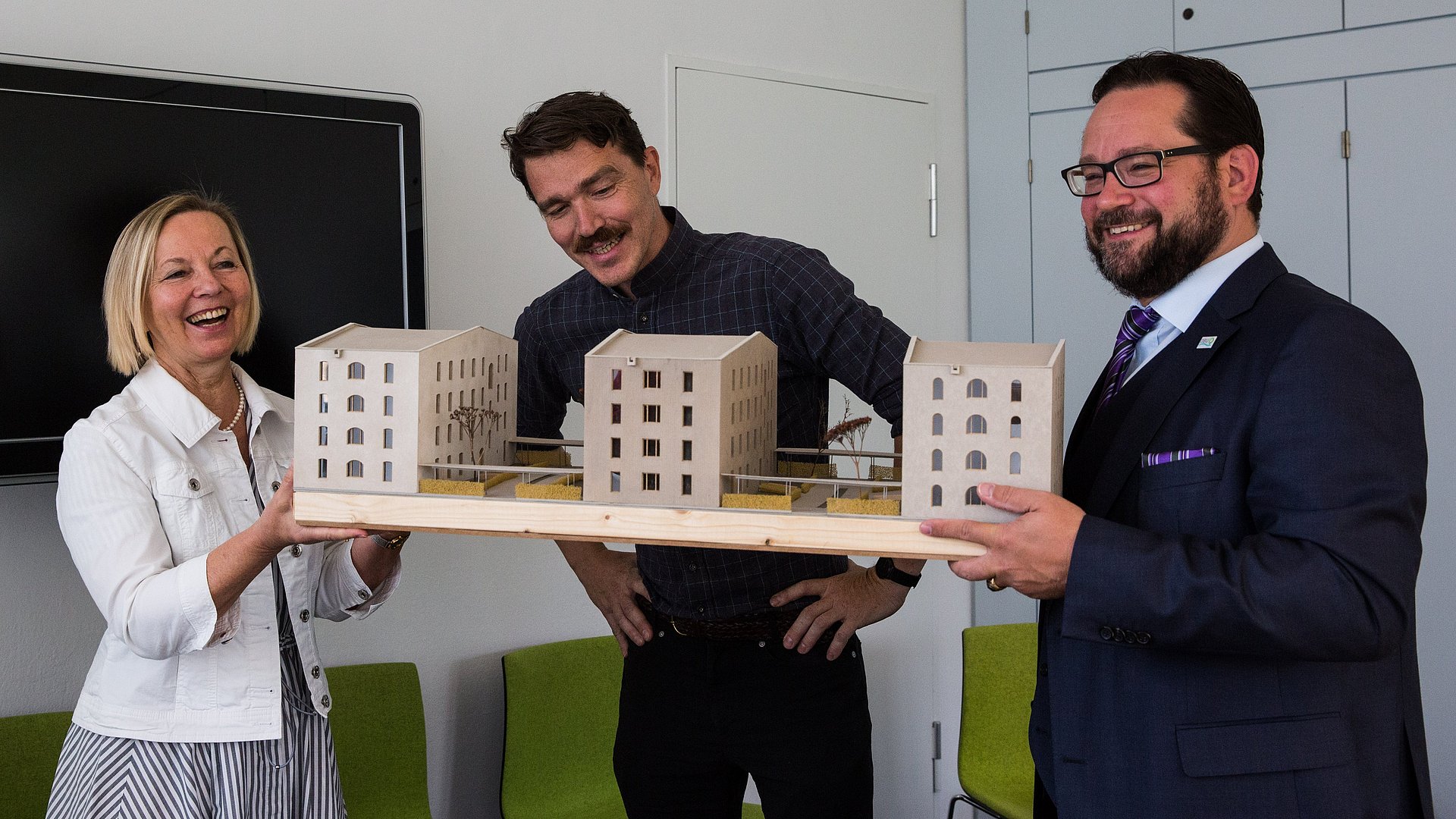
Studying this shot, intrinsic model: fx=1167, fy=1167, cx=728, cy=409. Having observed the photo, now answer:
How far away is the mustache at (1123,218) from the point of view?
5.09ft

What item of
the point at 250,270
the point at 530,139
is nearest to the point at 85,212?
the point at 250,270

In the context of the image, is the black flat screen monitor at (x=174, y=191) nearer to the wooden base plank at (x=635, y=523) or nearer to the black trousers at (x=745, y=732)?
the wooden base plank at (x=635, y=523)

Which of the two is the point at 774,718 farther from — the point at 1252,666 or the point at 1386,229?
the point at 1386,229

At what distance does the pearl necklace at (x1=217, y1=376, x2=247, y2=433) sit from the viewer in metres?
2.05

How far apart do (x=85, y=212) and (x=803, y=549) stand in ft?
5.69

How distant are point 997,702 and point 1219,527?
212 centimetres

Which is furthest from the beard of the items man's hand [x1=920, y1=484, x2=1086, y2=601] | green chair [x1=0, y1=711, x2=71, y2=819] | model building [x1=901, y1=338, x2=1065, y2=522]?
green chair [x1=0, y1=711, x2=71, y2=819]

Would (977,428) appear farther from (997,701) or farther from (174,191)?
(997,701)

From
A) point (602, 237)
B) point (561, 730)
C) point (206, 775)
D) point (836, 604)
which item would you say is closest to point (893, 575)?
point (836, 604)

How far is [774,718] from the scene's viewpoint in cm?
214

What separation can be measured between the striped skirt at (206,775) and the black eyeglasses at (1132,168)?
1538 millimetres

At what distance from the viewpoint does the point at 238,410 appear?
6.97 ft

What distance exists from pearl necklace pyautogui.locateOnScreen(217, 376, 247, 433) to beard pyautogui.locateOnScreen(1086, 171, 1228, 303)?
1496mm

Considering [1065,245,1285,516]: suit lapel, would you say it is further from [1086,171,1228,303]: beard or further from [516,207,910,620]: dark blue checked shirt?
[516,207,910,620]: dark blue checked shirt
